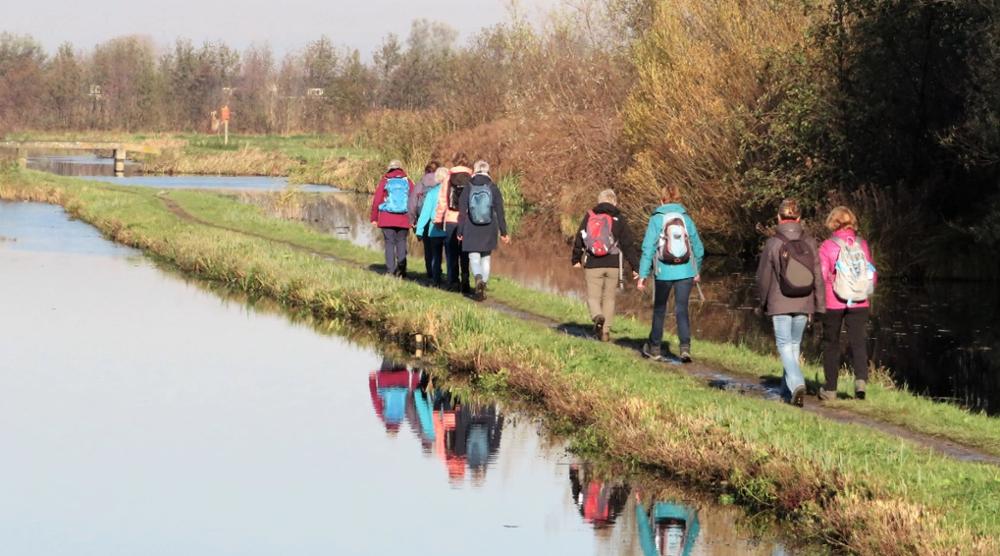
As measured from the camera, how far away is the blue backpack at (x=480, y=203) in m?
22.6

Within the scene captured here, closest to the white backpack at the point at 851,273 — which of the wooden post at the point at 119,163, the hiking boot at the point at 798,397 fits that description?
the hiking boot at the point at 798,397

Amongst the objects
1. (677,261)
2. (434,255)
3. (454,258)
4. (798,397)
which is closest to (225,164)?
(434,255)

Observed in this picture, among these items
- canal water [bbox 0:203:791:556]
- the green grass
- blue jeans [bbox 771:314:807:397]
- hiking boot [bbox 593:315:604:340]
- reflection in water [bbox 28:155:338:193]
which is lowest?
canal water [bbox 0:203:791:556]

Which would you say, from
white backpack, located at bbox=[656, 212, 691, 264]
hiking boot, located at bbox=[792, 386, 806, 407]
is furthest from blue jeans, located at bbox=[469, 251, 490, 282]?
hiking boot, located at bbox=[792, 386, 806, 407]

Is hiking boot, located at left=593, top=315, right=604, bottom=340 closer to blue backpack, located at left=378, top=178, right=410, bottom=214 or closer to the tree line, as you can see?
blue backpack, located at left=378, top=178, right=410, bottom=214

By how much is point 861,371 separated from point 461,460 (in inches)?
154

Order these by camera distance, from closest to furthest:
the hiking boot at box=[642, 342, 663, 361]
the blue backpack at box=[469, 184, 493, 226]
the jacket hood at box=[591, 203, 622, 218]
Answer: the hiking boot at box=[642, 342, 663, 361]
the jacket hood at box=[591, 203, 622, 218]
the blue backpack at box=[469, 184, 493, 226]

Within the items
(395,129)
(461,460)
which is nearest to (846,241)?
(461,460)

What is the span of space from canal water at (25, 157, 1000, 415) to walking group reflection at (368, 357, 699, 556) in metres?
5.05

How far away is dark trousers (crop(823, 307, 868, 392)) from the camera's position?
49.8 feet

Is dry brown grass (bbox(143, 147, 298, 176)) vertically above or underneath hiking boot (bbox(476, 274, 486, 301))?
above

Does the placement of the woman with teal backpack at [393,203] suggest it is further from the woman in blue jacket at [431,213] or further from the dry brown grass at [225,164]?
the dry brown grass at [225,164]

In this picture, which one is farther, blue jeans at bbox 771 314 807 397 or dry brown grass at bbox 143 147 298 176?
dry brown grass at bbox 143 147 298 176

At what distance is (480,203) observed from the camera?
74.2 ft
